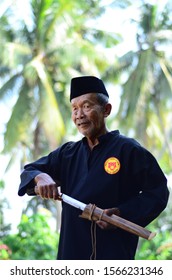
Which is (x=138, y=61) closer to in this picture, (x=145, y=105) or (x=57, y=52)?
(x=145, y=105)

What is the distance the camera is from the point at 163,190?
2643mm

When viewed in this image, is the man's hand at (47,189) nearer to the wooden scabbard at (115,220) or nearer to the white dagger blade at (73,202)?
the white dagger blade at (73,202)

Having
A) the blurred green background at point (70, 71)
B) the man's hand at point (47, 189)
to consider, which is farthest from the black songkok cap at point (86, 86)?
the blurred green background at point (70, 71)

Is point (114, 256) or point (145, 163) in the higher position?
point (145, 163)

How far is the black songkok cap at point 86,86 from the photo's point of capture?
111 inches

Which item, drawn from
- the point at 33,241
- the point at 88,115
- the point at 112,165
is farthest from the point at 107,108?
the point at 33,241

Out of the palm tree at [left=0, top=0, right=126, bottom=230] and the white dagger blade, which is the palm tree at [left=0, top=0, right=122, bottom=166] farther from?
the white dagger blade

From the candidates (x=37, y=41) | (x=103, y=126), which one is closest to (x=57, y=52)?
(x=37, y=41)

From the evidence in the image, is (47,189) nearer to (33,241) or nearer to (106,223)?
(106,223)

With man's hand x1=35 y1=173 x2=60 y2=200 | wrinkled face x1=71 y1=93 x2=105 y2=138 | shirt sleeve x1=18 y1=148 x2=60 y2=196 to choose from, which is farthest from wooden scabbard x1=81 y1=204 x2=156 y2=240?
wrinkled face x1=71 y1=93 x2=105 y2=138

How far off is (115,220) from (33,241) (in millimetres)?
4646

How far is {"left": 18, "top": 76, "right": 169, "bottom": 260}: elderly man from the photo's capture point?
2.61m

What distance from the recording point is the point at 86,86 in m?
2.82

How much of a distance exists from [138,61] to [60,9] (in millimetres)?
3488
